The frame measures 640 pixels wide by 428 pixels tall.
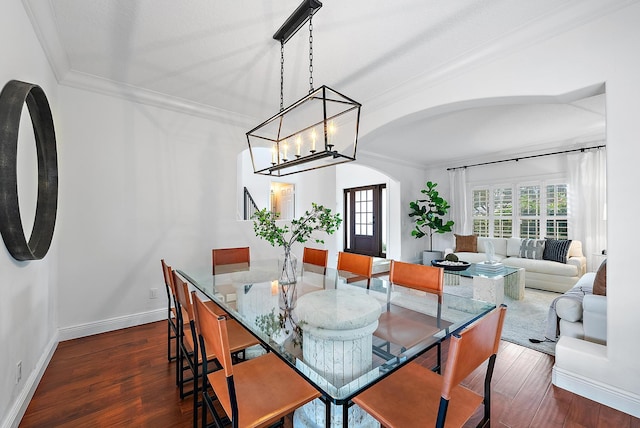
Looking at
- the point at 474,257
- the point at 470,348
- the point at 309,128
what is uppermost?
the point at 309,128

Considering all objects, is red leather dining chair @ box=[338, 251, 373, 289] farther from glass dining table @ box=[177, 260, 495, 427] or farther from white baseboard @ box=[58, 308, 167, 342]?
white baseboard @ box=[58, 308, 167, 342]

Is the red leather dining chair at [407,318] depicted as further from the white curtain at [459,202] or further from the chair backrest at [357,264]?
the white curtain at [459,202]

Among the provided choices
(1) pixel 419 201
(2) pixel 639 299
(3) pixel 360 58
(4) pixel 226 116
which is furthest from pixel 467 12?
(1) pixel 419 201

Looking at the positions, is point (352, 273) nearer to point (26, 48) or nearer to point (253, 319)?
point (253, 319)

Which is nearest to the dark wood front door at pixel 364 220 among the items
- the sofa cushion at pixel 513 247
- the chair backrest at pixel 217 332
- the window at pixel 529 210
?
the sofa cushion at pixel 513 247

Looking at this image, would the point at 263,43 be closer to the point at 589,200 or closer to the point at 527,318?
the point at 527,318

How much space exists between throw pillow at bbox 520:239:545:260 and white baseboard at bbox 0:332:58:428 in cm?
666

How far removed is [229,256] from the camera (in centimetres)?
304

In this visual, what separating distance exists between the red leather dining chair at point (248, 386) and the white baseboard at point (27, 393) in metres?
1.20

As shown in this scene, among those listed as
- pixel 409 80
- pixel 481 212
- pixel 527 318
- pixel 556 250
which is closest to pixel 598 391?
pixel 527 318

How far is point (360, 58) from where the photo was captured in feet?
7.89

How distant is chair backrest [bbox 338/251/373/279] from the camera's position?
8.53 feet

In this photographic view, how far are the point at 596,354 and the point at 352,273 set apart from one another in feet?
5.85

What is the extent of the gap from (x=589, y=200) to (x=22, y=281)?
7188mm
